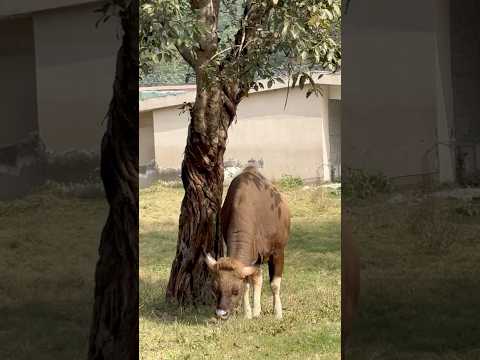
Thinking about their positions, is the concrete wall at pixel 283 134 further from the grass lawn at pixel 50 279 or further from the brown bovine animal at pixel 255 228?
the grass lawn at pixel 50 279

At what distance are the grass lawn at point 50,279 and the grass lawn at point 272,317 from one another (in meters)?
3.50

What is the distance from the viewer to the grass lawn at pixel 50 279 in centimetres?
328

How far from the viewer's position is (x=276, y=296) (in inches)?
282

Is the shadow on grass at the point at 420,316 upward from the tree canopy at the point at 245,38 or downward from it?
downward

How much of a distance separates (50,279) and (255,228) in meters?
3.89

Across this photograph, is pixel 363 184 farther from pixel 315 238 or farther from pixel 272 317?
pixel 315 238

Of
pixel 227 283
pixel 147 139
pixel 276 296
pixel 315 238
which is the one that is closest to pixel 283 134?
pixel 315 238

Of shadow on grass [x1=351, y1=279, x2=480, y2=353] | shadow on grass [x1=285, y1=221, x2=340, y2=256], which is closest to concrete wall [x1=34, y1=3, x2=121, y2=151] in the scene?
shadow on grass [x1=351, y1=279, x2=480, y2=353]

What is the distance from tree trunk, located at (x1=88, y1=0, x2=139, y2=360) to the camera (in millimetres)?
3273

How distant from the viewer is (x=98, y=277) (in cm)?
330

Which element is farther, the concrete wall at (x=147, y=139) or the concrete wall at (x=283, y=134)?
the concrete wall at (x=147, y=139)

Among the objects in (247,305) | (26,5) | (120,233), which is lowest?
(247,305)

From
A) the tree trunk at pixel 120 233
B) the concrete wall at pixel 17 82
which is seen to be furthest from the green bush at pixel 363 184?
the concrete wall at pixel 17 82

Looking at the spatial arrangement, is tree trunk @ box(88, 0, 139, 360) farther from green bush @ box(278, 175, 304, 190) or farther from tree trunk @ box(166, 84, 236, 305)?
green bush @ box(278, 175, 304, 190)
